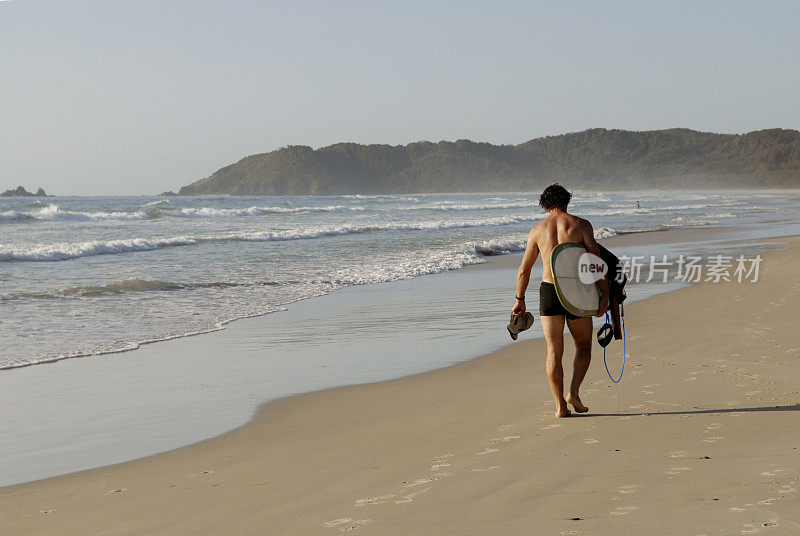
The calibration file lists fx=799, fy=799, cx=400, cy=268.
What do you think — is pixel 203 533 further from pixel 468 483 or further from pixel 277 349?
pixel 277 349

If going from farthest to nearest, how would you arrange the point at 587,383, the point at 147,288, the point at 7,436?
1. the point at 147,288
2. the point at 587,383
3. the point at 7,436

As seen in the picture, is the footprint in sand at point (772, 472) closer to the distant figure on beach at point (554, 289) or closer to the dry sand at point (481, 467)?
the dry sand at point (481, 467)

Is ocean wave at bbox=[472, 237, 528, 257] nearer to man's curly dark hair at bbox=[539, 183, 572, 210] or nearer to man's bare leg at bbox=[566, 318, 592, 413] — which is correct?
man's bare leg at bbox=[566, 318, 592, 413]

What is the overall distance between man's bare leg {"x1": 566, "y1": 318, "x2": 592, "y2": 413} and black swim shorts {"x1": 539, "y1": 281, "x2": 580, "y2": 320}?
10 centimetres

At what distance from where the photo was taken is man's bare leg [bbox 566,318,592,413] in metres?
5.32

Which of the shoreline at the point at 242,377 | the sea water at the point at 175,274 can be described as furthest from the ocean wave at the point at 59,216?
the shoreline at the point at 242,377

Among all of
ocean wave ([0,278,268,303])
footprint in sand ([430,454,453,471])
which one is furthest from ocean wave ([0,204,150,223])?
footprint in sand ([430,454,453,471])

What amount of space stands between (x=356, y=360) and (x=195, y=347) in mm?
2069

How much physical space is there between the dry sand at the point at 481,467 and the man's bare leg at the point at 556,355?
0.42ft

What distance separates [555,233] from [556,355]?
2.66 ft

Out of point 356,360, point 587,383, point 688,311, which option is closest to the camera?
point 587,383

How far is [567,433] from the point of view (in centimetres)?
484

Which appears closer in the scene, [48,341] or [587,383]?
[587,383]

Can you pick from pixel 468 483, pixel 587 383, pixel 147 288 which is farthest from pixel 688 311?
pixel 147 288
